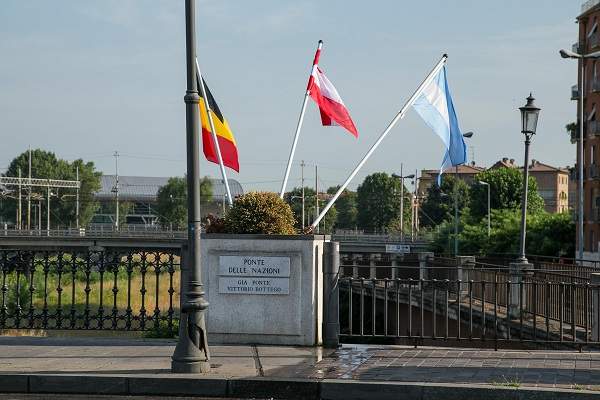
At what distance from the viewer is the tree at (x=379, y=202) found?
146m

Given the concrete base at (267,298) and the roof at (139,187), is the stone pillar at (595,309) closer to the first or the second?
the concrete base at (267,298)

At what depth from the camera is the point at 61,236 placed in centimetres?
9500

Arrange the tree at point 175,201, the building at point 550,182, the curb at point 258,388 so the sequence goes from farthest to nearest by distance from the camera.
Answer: the building at point 550,182, the tree at point 175,201, the curb at point 258,388

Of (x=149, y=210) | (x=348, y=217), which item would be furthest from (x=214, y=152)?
(x=149, y=210)

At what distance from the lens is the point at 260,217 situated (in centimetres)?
1398

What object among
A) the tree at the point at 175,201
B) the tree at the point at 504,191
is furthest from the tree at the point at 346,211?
the tree at the point at 504,191

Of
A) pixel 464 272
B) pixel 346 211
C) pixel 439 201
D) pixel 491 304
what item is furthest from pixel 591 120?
pixel 346 211

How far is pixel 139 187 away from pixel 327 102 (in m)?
171

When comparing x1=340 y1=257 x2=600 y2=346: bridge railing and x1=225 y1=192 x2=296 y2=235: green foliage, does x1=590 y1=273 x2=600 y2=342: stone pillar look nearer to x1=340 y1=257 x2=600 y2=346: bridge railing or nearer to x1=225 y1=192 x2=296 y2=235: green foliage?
x1=340 y1=257 x2=600 y2=346: bridge railing

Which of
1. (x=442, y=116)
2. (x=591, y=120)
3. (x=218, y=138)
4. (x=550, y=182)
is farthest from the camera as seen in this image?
(x=550, y=182)

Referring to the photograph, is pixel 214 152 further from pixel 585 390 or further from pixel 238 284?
pixel 585 390

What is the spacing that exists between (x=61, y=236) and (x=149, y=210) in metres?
80.2

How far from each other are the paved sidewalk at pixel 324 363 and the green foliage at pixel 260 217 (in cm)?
164

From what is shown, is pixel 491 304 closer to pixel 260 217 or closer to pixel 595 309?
pixel 595 309
